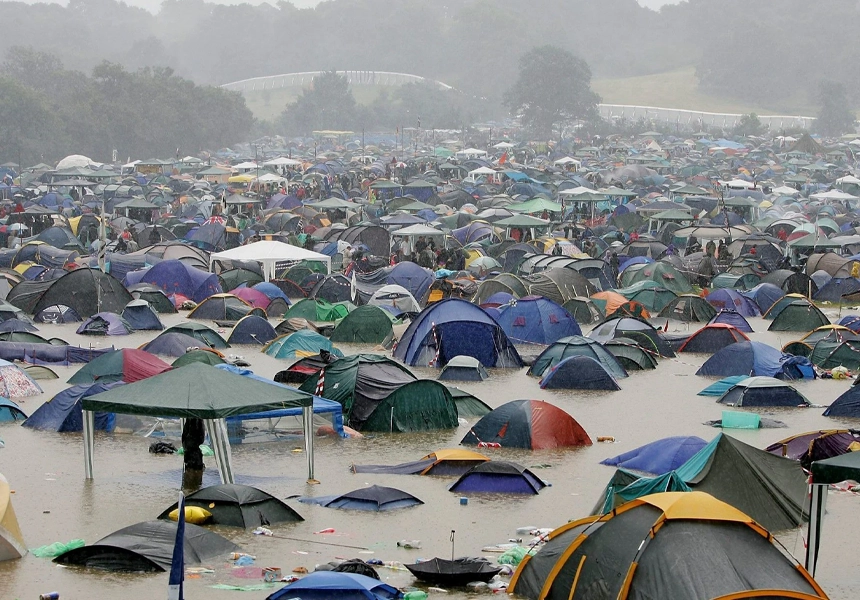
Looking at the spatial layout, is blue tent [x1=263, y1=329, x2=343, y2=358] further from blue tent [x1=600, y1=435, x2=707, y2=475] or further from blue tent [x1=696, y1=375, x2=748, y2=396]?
blue tent [x1=600, y1=435, x2=707, y2=475]

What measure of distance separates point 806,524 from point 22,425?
39.5 feet

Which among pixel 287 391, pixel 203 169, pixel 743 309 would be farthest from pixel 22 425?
pixel 203 169

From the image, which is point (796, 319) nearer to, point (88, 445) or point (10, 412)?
point (10, 412)

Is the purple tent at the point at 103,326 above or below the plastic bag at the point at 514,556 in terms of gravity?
below

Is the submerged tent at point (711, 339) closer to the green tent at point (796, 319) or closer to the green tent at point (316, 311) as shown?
the green tent at point (796, 319)

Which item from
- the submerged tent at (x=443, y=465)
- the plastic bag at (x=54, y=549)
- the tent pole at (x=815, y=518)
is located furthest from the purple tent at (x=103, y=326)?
the tent pole at (x=815, y=518)

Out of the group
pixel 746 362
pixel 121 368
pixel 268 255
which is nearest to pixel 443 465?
pixel 121 368

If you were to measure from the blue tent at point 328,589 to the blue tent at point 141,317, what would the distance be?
2108cm

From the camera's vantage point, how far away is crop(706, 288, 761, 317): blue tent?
37.0 meters

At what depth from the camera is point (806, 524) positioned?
16.4 metres

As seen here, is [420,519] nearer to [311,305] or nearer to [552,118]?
[311,305]

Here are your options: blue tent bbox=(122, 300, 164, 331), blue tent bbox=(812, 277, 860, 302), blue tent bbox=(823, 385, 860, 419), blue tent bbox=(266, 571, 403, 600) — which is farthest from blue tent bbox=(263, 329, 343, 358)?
blue tent bbox=(812, 277, 860, 302)

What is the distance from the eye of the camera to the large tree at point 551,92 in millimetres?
129625

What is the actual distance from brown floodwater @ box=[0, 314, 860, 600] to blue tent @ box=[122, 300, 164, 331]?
728cm
